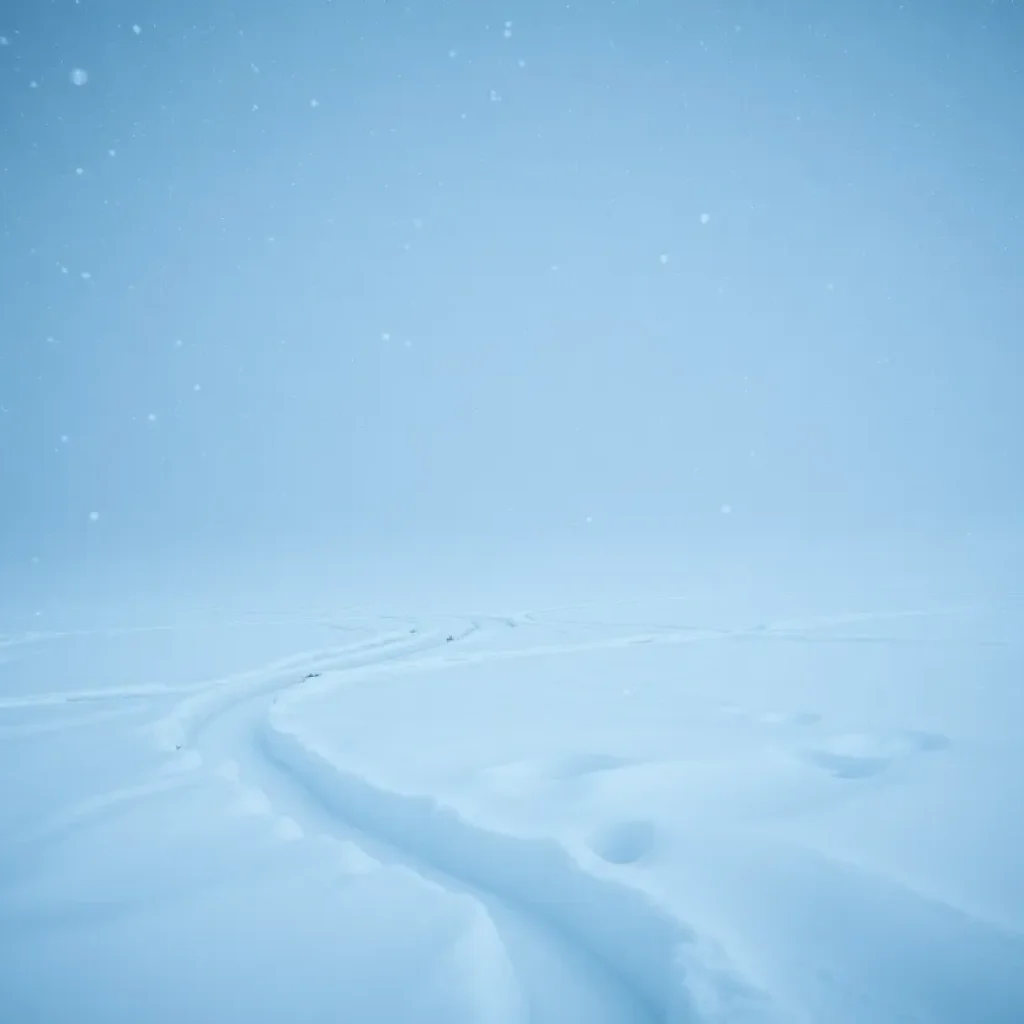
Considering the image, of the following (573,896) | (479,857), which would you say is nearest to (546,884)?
(573,896)

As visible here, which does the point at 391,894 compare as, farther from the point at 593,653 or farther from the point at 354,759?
the point at 593,653

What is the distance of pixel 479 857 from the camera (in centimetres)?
127

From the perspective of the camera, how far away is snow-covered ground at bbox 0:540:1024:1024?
2.82 ft

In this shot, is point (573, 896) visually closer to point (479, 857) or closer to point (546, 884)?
point (546, 884)

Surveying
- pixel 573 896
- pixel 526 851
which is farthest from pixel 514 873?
pixel 573 896

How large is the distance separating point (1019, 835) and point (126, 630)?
6204 millimetres

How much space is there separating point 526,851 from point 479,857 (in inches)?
4.7

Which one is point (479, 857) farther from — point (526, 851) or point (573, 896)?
point (573, 896)

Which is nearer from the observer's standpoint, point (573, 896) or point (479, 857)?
point (573, 896)

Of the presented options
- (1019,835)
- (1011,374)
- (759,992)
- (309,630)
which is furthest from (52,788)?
(1011,374)

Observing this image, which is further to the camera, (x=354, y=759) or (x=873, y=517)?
(x=873, y=517)

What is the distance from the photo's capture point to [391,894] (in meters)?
1.12

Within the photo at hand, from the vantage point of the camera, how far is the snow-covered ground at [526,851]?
2.82 feet

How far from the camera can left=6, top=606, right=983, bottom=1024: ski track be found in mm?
884
